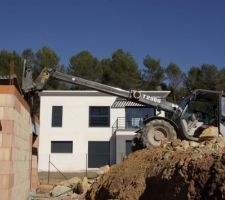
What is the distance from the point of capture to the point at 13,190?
48.3 ft

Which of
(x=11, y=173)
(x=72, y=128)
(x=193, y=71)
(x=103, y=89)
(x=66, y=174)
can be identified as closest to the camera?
(x=11, y=173)

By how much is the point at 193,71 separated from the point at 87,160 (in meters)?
30.2

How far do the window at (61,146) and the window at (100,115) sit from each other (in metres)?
3.07

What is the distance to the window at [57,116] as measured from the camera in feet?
147

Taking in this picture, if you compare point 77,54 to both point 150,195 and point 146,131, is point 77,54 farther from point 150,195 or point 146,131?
point 150,195

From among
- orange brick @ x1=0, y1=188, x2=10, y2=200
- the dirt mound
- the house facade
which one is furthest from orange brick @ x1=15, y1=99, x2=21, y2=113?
the house facade

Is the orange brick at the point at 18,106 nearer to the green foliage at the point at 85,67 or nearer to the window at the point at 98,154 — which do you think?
the window at the point at 98,154

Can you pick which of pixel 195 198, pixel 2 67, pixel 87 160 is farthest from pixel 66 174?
pixel 195 198

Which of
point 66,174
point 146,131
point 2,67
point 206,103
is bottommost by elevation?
point 66,174

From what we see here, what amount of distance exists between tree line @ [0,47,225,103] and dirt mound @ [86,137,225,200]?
45188 millimetres

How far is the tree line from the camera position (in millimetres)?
64312

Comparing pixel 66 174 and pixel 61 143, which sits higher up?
pixel 61 143

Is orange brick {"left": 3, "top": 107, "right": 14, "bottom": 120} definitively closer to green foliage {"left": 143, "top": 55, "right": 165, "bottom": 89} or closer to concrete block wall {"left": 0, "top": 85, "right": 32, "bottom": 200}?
concrete block wall {"left": 0, "top": 85, "right": 32, "bottom": 200}

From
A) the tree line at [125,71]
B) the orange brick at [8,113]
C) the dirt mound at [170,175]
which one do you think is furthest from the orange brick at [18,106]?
the tree line at [125,71]
